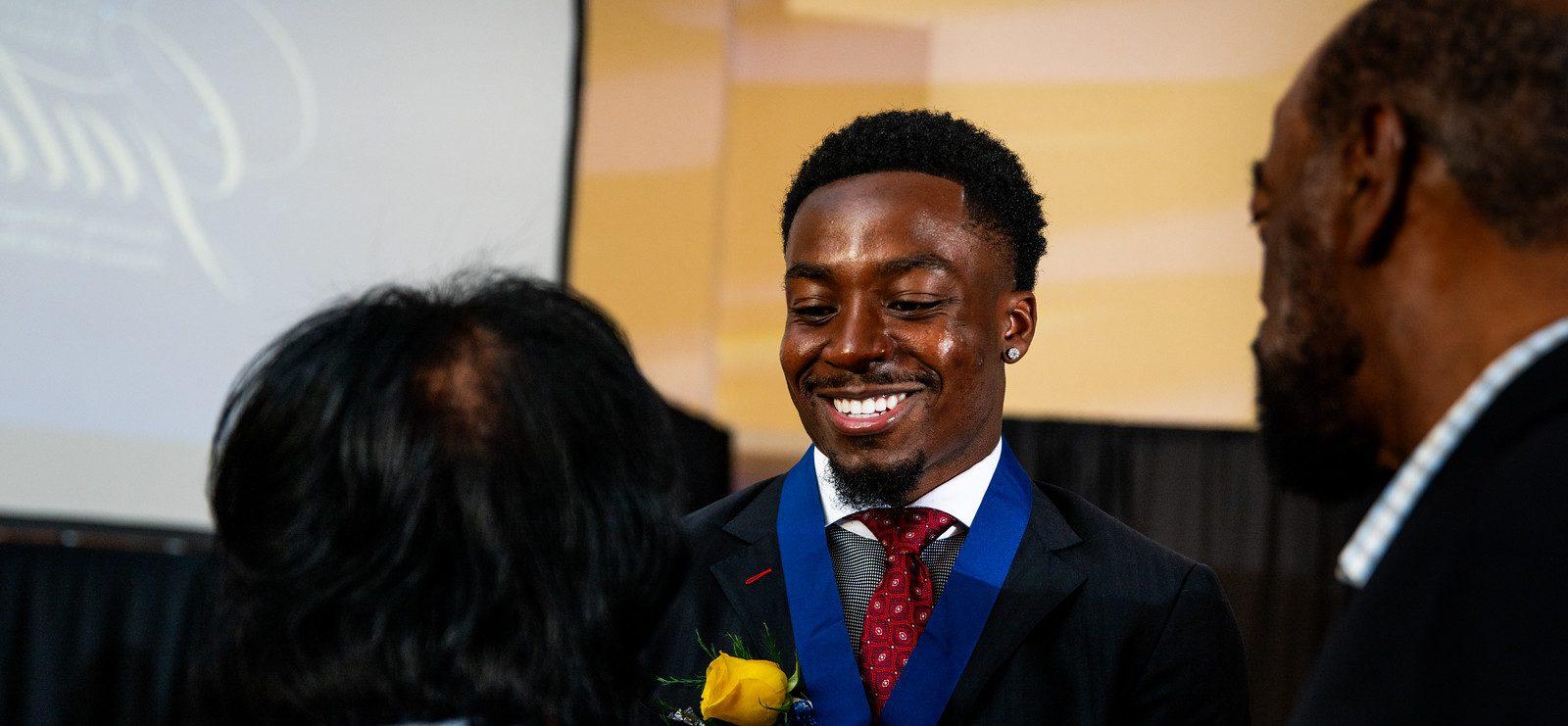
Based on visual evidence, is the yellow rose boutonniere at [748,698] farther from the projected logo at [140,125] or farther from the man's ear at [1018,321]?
the projected logo at [140,125]

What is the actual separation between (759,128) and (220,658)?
6382 millimetres

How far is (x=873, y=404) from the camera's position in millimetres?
1935

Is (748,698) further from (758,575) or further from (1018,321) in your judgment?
(1018,321)

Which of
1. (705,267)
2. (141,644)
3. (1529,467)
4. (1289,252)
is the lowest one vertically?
(141,644)

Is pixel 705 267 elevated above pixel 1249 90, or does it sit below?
below

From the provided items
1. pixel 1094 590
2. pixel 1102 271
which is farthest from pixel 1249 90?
pixel 1094 590

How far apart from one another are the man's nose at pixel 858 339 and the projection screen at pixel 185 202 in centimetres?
150

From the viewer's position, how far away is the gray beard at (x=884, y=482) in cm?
193

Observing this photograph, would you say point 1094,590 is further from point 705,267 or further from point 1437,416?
point 705,267

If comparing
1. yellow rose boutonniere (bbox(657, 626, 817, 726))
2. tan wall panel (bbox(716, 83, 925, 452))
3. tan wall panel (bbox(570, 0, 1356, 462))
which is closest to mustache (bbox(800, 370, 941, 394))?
yellow rose boutonniere (bbox(657, 626, 817, 726))

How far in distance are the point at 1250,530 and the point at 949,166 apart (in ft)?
16.6

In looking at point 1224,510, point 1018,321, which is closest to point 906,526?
point 1018,321

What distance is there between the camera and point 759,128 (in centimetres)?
→ 739

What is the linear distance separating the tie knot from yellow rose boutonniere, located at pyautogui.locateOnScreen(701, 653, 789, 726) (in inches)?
11.3
